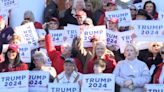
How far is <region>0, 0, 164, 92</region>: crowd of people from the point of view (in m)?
13.7

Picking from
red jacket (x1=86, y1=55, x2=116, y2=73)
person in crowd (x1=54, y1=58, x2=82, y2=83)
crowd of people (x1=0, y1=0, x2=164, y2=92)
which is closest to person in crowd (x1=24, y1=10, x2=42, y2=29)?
crowd of people (x1=0, y1=0, x2=164, y2=92)

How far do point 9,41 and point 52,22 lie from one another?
4.32 feet

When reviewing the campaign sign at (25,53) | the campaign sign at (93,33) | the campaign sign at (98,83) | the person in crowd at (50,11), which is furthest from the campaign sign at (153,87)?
the person in crowd at (50,11)

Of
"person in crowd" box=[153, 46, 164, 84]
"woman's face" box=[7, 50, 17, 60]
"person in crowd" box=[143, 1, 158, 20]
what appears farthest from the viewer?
"person in crowd" box=[143, 1, 158, 20]

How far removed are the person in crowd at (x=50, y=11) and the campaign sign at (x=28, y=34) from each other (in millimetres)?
1615

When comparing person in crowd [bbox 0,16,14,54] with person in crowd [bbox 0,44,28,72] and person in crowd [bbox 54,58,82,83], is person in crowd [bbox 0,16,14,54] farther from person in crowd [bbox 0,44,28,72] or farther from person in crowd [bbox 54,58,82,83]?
person in crowd [bbox 54,58,82,83]

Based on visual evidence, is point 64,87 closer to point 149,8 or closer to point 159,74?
point 159,74

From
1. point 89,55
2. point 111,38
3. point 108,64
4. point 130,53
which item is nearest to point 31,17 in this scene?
point 111,38

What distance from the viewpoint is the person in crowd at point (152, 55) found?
565 inches

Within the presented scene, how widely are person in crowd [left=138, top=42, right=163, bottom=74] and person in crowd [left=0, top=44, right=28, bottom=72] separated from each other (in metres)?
2.52

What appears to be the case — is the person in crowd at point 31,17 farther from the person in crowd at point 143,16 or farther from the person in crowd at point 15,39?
the person in crowd at point 143,16

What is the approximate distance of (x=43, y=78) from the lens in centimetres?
1423

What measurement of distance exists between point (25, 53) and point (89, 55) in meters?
1.52

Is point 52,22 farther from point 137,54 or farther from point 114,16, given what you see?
point 137,54
